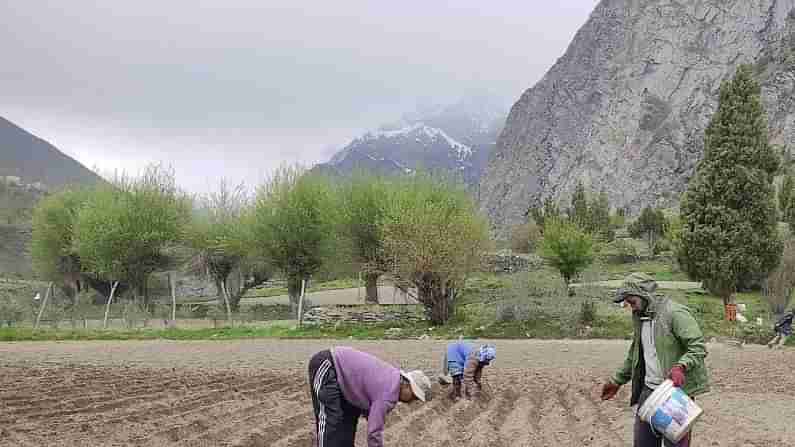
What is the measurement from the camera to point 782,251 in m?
24.0

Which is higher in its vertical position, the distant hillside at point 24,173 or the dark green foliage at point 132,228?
the distant hillside at point 24,173

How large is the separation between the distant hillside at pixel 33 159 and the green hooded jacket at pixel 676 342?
379ft

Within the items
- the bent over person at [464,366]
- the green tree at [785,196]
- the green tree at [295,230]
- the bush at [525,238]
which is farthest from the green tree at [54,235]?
the green tree at [785,196]

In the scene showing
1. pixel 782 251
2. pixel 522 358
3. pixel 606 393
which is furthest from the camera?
pixel 782 251

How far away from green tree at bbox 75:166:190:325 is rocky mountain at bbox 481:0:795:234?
68.2m

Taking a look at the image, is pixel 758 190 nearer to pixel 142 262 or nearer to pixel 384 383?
pixel 384 383

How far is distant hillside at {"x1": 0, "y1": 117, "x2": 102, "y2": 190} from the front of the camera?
110 meters

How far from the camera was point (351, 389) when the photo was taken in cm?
478

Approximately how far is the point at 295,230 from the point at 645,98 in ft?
302

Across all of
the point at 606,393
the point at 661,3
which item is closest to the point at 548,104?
the point at 661,3

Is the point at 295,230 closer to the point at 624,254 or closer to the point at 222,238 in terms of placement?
the point at 222,238

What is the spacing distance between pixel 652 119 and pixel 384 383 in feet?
357

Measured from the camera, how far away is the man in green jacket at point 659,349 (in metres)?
4.99

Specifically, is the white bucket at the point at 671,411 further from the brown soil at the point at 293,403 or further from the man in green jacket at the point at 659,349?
the brown soil at the point at 293,403
